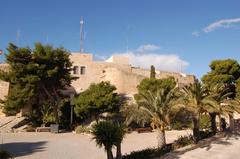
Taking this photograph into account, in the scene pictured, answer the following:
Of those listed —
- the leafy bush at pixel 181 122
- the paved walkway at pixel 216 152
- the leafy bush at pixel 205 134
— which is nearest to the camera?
the paved walkway at pixel 216 152

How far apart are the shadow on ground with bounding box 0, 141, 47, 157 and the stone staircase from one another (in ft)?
32.6

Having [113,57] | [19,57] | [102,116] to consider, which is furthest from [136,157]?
[113,57]

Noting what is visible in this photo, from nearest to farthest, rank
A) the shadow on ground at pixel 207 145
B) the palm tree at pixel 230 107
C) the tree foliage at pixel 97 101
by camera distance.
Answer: the shadow on ground at pixel 207 145, the palm tree at pixel 230 107, the tree foliage at pixel 97 101

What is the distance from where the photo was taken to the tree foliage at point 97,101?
3173cm

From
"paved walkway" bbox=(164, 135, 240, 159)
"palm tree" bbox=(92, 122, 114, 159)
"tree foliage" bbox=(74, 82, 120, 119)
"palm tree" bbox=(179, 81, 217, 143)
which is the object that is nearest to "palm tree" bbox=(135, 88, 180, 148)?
"paved walkway" bbox=(164, 135, 240, 159)

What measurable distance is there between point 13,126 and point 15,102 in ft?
9.33

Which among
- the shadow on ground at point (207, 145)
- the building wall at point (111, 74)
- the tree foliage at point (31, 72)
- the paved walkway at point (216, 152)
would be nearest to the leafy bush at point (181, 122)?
the shadow on ground at point (207, 145)

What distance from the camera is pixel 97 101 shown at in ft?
104

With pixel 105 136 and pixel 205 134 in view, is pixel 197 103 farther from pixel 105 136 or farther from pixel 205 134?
pixel 105 136

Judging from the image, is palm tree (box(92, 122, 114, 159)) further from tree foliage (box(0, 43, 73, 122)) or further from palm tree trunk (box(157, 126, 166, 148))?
tree foliage (box(0, 43, 73, 122))

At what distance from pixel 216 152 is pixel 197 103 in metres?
4.35

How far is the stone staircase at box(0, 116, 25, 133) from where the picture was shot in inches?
1245

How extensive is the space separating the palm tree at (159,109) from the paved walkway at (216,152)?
1629 mm

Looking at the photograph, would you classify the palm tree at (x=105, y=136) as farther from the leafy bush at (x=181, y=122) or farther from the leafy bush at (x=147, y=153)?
the leafy bush at (x=181, y=122)
